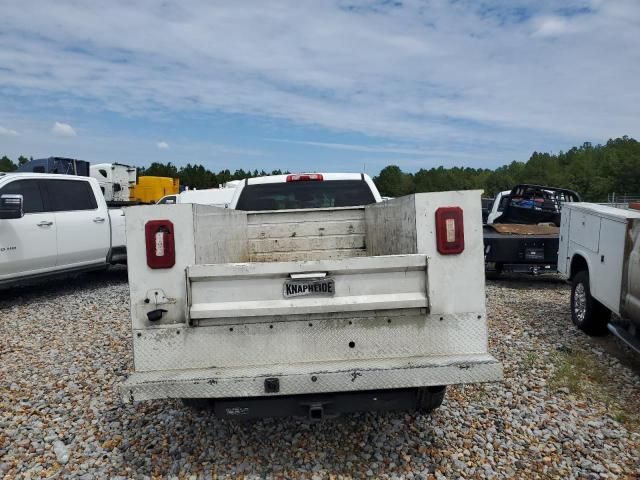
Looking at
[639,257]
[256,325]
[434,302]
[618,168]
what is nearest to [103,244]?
[256,325]

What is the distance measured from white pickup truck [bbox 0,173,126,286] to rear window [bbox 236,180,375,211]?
4.03 metres

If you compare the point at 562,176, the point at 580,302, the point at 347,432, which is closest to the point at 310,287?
the point at 347,432

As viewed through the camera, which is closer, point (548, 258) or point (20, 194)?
point (20, 194)

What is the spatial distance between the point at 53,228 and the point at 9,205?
1053 mm

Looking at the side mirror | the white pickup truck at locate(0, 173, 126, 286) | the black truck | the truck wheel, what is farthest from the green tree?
the truck wheel

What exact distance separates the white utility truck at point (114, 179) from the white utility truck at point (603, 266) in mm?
22779

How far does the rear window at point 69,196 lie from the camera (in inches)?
331

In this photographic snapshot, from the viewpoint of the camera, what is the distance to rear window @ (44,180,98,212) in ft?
27.6

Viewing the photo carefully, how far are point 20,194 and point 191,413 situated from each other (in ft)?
19.4

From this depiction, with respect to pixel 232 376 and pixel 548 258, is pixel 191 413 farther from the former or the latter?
pixel 548 258

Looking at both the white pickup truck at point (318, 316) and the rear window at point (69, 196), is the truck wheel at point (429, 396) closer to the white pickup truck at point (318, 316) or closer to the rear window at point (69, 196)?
the white pickup truck at point (318, 316)

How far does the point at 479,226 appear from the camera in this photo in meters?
2.98

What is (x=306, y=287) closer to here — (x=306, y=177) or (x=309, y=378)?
(x=309, y=378)

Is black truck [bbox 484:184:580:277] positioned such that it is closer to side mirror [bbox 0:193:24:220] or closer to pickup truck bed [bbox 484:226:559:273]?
pickup truck bed [bbox 484:226:559:273]
